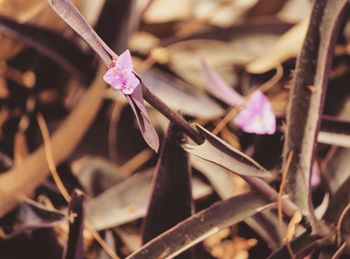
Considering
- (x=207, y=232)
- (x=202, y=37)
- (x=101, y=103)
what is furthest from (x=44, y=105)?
(x=207, y=232)

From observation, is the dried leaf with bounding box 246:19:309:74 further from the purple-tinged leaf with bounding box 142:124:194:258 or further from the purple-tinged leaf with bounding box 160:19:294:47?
the purple-tinged leaf with bounding box 142:124:194:258

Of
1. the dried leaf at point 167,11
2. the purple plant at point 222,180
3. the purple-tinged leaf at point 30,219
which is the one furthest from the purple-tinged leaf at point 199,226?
the dried leaf at point 167,11

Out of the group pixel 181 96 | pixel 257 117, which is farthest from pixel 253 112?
pixel 181 96

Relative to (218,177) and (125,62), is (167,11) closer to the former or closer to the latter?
(218,177)

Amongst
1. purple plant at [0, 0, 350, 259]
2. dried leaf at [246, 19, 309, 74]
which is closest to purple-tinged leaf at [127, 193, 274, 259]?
purple plant at [0, 0, 350, 259]

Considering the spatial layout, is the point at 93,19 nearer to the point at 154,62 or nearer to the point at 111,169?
the point at 154,62

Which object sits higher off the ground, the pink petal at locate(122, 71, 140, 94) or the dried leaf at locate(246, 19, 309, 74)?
the pink petal at locate(122, 71, 140, 94)

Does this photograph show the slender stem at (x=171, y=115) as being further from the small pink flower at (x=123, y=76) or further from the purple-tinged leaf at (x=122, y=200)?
the purple-tinged leaf at (x=122, y=200)
